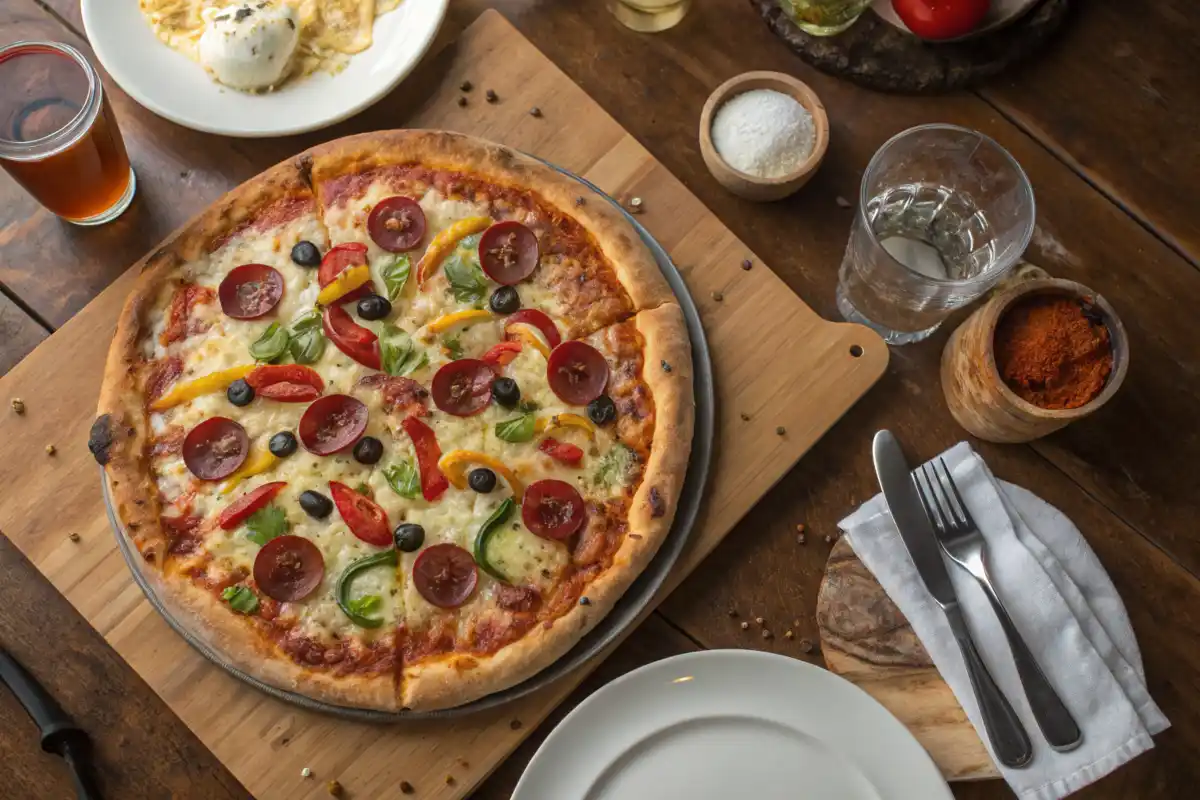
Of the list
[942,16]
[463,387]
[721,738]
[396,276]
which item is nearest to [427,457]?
[463,387]

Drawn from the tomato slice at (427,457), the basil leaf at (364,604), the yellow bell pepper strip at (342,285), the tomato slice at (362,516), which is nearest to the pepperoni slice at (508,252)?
the yellow bell pepper strip at (342,285)

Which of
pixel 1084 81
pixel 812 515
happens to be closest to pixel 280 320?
pixel 812 515

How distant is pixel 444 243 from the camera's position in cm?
307

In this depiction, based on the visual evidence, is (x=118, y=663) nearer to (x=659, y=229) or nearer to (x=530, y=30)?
(x=659, y=229)

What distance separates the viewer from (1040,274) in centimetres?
316

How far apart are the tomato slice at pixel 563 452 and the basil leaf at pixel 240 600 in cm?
86

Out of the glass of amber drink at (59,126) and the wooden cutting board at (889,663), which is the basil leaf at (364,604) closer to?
the wooden cutting board at (889,663)

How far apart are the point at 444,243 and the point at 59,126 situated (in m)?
1.17

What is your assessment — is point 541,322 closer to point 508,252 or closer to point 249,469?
point 508,252

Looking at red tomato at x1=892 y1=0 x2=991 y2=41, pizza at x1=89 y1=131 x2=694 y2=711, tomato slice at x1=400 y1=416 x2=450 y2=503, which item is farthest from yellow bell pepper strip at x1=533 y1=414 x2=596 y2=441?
red tomato at x1=892 y1=0 x2=991 y2=41

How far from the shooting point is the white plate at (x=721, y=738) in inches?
106

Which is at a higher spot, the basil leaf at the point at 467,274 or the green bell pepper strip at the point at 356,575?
the basil leaf at the point at 467,274

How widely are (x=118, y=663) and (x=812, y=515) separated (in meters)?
2.02

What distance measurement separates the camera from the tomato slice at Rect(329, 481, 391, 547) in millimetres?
2852
